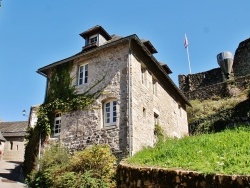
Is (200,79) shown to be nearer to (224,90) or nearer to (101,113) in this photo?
(224,90)

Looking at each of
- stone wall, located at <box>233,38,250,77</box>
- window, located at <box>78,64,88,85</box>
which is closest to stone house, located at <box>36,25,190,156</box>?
window, located at <box>78,64,88,85</box>

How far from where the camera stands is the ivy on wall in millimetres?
16266

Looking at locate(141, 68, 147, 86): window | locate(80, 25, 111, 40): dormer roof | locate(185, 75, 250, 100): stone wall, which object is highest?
locate(80, 25, 111, 40): dormer roof

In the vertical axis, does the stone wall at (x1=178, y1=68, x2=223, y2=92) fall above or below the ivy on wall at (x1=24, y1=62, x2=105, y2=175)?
above

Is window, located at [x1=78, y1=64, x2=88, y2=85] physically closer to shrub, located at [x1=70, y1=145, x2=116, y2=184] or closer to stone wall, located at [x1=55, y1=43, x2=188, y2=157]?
stone wall, located at [x1=55, y1=43, x2=188, y2=157]

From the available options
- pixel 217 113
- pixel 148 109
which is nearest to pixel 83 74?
pixel 148 109

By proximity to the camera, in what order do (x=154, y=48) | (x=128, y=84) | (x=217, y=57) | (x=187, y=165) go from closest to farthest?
(x=187, y=165) < (x=128, y=84) < (x=154, y=48) < (x=217, y=57)

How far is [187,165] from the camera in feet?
22.6

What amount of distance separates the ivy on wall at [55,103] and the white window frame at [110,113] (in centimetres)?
82

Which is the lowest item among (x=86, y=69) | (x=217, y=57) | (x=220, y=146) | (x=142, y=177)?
(x=142, y=177)

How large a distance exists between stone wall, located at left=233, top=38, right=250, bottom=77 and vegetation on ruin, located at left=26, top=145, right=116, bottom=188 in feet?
73.3

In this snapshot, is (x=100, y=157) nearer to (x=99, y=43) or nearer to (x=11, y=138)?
(x=99, y=43)

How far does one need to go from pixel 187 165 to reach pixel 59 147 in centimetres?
1036

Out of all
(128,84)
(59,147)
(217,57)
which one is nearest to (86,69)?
(128,84)
